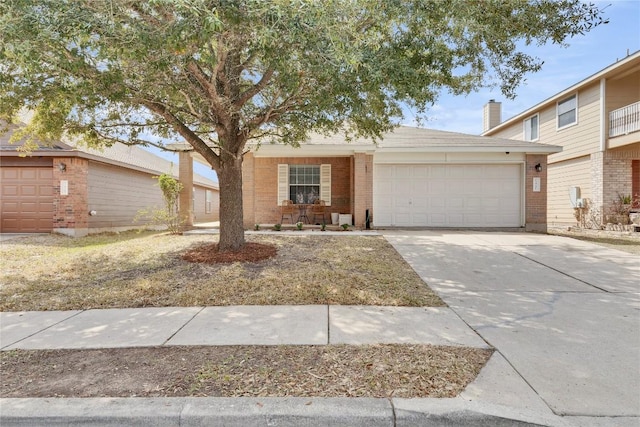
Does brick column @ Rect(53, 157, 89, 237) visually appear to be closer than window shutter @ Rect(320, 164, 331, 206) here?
Yes

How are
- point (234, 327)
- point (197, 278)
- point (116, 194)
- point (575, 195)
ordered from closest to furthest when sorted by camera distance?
point (234, 327)
point (197, 278)
point (116, 194)
point (575, 195)

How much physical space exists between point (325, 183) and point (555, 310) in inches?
386

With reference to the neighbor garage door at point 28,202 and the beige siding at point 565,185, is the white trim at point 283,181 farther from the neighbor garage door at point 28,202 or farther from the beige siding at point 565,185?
the beige siding at point 565,185

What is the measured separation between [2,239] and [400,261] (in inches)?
460

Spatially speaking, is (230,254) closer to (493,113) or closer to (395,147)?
(395,147)

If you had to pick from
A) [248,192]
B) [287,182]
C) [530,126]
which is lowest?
[248,192]

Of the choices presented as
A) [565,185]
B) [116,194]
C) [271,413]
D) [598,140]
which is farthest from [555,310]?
[116,194]

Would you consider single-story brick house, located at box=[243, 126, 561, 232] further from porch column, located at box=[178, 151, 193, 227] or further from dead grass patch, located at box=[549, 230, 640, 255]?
porch column, located at box=[178, 151, 193, 227]

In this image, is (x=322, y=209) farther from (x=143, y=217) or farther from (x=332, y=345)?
(x=332, y=345)

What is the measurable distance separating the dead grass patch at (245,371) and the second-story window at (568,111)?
15.9 metres

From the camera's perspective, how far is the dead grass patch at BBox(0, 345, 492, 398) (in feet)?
8.64

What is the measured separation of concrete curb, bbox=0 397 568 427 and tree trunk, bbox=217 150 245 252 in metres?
5.09

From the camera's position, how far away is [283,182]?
44.5ft

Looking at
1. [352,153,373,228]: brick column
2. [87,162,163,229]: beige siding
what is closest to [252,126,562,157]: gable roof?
[352,153,373,228]: brick column
